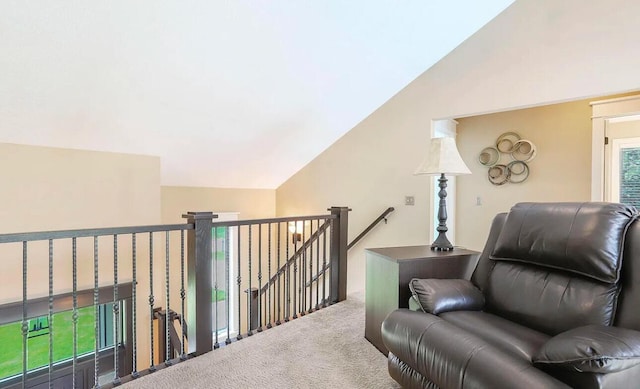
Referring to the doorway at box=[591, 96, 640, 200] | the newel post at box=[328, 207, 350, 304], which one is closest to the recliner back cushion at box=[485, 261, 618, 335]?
the newel post at box=[328, 207, 350, 304]

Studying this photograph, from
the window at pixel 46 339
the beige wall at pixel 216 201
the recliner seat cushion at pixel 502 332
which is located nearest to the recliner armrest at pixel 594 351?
the recliner seat cushion at pixel 502 332

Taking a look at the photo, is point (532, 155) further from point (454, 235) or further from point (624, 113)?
point (454, 235)

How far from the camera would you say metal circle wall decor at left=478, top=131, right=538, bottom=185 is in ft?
12.3

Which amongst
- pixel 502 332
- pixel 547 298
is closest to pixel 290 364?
pixel 502 332

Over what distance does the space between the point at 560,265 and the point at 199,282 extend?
2.11 m

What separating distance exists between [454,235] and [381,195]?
3.89ft

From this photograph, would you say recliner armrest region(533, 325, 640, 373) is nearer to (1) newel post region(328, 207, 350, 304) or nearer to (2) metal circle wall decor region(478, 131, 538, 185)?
(1) newel post region(328, 207, 350, 304)

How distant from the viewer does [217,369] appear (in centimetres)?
195

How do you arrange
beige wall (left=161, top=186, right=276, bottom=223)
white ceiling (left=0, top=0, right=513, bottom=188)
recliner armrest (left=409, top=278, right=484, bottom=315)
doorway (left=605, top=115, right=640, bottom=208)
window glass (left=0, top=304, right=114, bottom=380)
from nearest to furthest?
recliner armrest (left=409, top=278, right=484, bottom=315) → white ceiling (left=0, top=0, right=513, bottom=188) → window glass (left=0, top=304, right=114, bottom=380) → doorway (left=605, top=115, right=640, bottom=208) → beige wall (left=161, top=186, right=276, bottom=223)

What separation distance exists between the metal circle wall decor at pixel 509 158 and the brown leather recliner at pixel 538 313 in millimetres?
2165

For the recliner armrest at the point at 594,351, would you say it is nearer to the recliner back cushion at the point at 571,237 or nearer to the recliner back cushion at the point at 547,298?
the recliner back cushion at the point at 547,298

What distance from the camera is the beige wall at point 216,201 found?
13.9 ft

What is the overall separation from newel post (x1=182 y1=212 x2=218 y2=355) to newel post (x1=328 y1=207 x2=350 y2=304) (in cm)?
132

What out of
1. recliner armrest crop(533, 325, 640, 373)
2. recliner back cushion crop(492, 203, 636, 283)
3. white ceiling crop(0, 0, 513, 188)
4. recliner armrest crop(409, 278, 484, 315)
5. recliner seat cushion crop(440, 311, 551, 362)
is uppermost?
white ceiling crop(0, 0, 513, 188)
